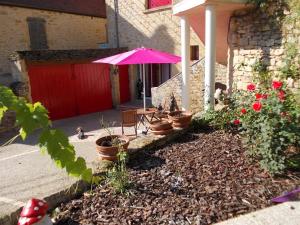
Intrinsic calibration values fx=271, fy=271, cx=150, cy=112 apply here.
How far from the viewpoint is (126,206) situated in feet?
12.5

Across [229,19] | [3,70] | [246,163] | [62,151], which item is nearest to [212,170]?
[246,163]

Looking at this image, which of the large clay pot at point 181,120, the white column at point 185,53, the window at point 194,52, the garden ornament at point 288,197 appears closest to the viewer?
the garden ornament at point 288,197

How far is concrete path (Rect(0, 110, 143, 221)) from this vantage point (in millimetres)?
4268

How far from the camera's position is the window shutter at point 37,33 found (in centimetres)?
1395

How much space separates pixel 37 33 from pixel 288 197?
14171 millimetres

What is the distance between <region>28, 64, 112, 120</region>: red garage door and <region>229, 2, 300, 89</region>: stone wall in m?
7.38

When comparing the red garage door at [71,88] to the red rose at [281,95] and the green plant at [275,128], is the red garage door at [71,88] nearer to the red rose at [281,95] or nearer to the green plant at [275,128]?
the green plant at [275,128]

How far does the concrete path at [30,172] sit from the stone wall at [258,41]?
375cm

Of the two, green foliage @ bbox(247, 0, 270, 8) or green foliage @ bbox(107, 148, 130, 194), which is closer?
green foliage @ bbox(107, 148, 130, 194)

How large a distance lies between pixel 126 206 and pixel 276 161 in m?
2.39

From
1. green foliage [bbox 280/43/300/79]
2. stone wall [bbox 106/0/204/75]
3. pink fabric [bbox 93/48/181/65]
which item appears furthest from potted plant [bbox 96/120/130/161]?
stone wall [bbox 106/0/204/75]

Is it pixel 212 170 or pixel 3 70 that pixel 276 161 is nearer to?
pixel 212 170

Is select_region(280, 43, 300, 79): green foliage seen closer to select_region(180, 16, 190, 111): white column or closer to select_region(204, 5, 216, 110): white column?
select_region(204, 5, 216, 110): white column

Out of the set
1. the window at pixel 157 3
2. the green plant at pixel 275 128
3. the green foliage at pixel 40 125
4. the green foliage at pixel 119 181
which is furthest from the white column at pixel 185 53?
the green foliage at pixel 40 125
